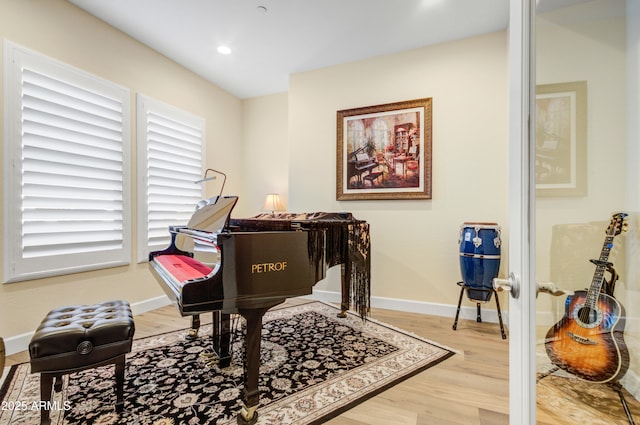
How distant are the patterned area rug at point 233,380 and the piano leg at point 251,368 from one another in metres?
0.09

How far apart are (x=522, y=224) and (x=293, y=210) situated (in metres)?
3.30

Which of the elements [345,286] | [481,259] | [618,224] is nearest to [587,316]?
[618,224]

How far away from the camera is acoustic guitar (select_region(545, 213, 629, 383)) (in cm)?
90

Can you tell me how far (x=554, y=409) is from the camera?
90 cm

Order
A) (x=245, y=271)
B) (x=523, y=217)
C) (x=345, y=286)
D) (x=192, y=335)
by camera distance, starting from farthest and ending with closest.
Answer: (x=345, y=286) → (x=192, y=335) → (x=245, y=271) → (x=523, y=217)

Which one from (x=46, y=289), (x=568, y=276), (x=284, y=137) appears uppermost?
(x=284, y=137)

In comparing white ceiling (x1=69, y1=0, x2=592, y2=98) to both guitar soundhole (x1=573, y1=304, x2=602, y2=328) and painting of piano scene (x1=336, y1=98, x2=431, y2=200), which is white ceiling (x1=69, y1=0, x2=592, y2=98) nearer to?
painting of piano scene (x1=336, y1=98, x2=431, y2=200)

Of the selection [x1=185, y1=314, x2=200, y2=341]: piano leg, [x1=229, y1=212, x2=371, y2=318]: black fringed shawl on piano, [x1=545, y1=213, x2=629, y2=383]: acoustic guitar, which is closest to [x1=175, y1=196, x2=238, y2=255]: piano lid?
[x1=229, y1=212, x2=371, y2=318]: black fringed shawl on piano

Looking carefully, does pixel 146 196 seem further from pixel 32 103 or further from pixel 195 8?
pixel 195 8

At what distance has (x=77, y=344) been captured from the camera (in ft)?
4.61

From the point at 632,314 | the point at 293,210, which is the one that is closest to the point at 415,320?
the point at 293,210

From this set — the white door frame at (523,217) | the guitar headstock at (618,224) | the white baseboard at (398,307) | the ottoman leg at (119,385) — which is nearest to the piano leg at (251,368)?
the ottoman leg at (119,385)

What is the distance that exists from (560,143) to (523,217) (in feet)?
0.85

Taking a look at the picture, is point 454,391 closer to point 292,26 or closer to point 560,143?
point 560,143
